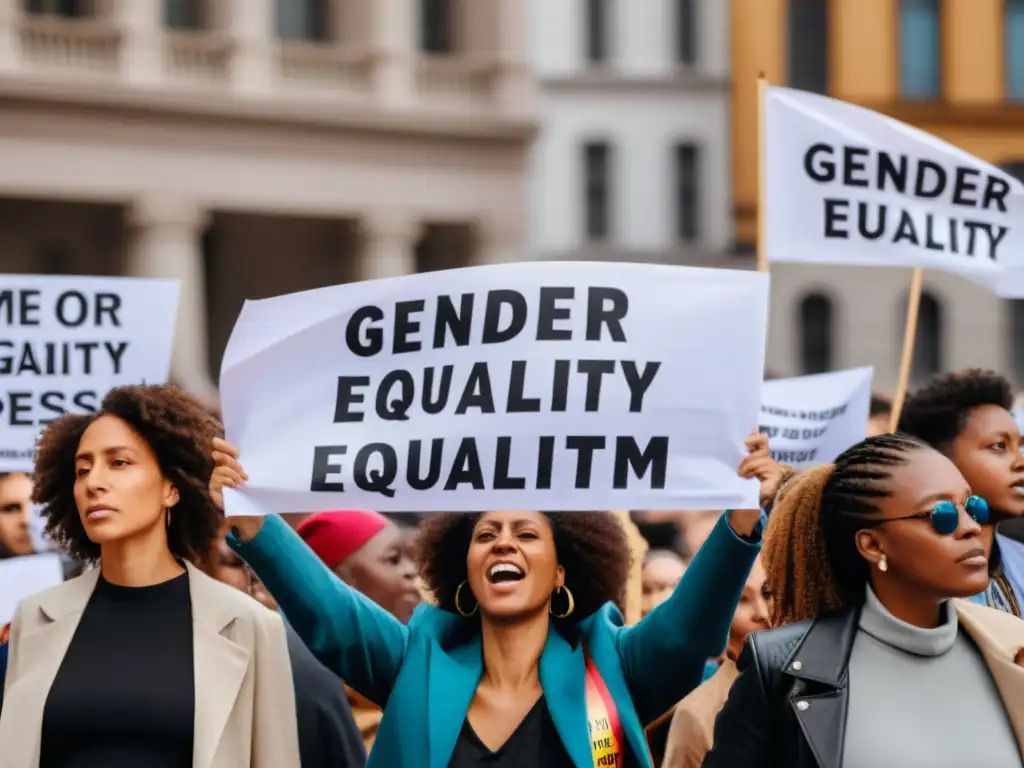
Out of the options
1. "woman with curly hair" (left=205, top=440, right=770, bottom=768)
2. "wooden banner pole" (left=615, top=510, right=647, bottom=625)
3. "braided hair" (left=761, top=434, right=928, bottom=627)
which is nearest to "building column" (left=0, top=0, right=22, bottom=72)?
"wooden banner pole" (left=615, top=510, right=647, bottom=625)

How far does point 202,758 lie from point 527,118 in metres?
25.7

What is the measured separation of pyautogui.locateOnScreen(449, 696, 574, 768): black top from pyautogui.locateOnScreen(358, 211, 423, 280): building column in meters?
24.4

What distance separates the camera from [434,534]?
202 inches

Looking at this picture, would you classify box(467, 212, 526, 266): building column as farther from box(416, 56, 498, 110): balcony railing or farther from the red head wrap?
the red head wrap

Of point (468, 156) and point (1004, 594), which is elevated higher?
point (468, 156)

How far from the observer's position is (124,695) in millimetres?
4781

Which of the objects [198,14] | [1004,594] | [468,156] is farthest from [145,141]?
[1004,594]

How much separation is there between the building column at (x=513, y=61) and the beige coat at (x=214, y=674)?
25399mm

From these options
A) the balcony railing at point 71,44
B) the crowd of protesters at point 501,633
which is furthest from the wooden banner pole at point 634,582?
the balcony railing at point 71,44

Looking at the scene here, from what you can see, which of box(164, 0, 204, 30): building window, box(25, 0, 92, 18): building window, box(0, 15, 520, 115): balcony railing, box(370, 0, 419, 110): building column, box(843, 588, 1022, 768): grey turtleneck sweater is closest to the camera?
box(843, 588, 1022, 768): grey turtleneck sweater

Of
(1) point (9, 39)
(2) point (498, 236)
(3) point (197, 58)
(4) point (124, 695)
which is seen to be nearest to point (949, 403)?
(4) point (124, 695)

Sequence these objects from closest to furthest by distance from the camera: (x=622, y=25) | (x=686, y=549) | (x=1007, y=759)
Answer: (x=1007, y=759), (x=686, y=549), (x=622, y=25)

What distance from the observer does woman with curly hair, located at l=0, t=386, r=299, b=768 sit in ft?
15.6

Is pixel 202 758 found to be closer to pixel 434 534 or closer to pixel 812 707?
pixel 434 534
